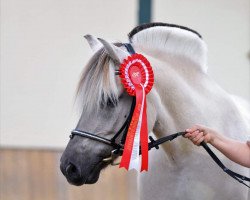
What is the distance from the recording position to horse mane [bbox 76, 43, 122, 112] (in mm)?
3926

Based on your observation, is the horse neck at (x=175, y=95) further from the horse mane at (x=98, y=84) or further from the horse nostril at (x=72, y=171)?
the horse nostril at (x=72, y=171)

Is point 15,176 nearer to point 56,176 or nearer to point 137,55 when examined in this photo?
point 56,176

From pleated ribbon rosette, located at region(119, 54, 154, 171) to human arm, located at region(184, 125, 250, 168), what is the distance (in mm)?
295

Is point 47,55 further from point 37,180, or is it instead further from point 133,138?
point 133,138

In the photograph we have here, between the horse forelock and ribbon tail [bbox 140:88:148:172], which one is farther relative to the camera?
ribbon tail [bbox 140:88:148:172]

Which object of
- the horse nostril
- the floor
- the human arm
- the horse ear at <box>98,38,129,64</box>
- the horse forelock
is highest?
the horse ear at <box>98,38,129,64</box>

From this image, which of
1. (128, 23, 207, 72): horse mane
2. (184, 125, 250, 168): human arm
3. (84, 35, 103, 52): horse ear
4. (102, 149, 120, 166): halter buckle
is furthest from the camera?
(128, 23, 207, 72): horse mane

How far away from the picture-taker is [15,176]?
7246mm

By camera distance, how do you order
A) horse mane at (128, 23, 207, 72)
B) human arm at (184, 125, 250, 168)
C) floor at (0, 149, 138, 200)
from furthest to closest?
floor at (0, 149, 138, 200), horse mane at (128, 23, 207, 72), human arm at (184, 125, 250, 168)

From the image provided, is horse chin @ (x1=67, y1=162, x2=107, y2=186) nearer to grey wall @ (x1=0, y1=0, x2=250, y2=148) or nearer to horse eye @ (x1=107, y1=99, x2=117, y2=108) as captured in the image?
horse eye @ (x1=107, y1=99, x2=117, y2=108)

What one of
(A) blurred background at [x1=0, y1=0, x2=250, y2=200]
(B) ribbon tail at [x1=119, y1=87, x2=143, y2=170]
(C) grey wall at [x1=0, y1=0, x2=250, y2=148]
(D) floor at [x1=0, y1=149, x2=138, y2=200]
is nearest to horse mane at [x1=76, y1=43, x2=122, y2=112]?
(B) ribbon tail at [x1=119, y1=87, x2=143, y2=170]

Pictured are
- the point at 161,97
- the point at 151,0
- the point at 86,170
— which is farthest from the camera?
the point at 151,0

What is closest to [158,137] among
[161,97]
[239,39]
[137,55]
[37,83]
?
[161,97]

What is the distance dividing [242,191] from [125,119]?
0.93 m
